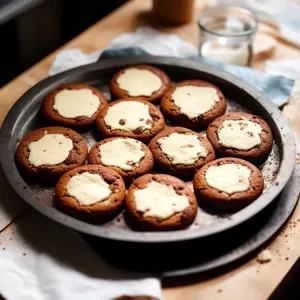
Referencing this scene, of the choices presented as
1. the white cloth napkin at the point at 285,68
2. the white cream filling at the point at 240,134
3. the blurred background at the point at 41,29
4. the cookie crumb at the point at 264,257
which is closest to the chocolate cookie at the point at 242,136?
the white cream filling at the point at 240,134

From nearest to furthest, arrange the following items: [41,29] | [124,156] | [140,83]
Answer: [124,156] < [140,83] < [41,29]

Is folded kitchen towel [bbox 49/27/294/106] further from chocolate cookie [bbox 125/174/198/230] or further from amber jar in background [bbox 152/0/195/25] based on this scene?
chocolate cookie [bbox 125/174/198/230]

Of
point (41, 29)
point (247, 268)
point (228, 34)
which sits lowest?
point (41, 29)

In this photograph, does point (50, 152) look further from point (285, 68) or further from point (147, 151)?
point (285, 68)

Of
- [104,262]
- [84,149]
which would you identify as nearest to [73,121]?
[84,149]

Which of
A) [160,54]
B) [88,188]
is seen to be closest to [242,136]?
[88,188]

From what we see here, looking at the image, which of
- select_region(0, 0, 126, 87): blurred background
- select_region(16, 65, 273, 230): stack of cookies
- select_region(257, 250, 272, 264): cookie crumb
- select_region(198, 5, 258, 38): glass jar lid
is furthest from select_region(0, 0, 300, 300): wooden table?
select_region(0, 0, 126, 87): blurred background

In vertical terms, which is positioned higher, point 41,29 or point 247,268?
point 247,268

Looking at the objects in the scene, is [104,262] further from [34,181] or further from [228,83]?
[228,83]
